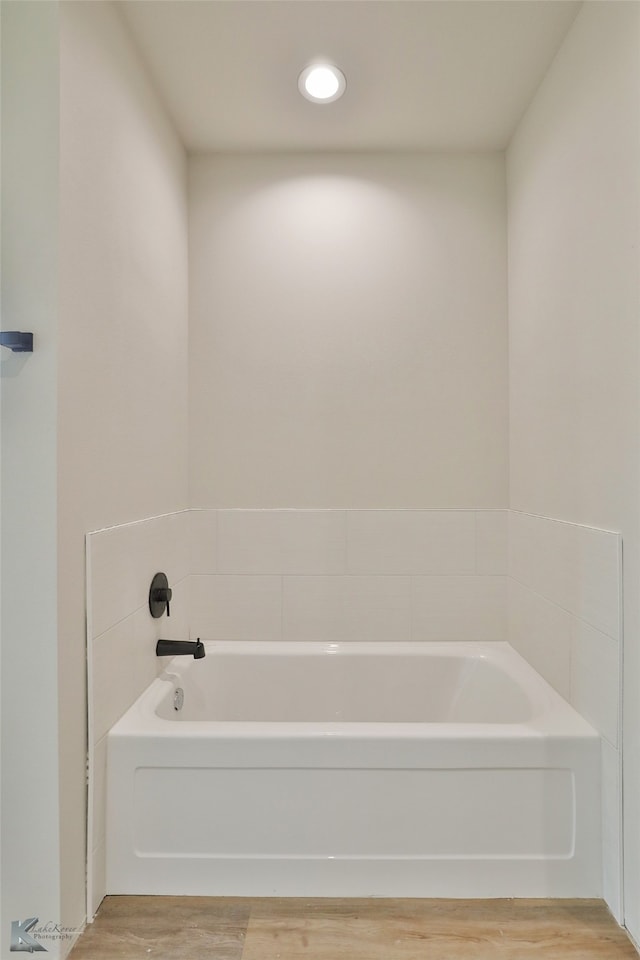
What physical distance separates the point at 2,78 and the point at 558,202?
5.14 feet

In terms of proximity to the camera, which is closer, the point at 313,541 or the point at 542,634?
the point at 542,634

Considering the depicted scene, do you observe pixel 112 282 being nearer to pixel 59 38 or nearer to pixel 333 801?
pixel 59 38

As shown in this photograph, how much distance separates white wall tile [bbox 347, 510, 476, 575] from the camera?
8.05ft

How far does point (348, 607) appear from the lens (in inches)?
96.7

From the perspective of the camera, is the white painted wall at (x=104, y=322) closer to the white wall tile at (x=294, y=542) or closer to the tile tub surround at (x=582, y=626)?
the white wall tile at (x=294, y=542)

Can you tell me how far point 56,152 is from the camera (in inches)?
55.2

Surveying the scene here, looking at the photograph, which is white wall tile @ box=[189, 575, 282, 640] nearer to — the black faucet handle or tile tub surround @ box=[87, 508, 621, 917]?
tile tub surround @ box=[87, 508, 621, 917]

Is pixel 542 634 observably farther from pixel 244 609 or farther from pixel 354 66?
pixel 354 66

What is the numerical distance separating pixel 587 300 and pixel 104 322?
4.39 ft

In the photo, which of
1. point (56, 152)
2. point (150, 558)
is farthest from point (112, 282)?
point (150, 558)

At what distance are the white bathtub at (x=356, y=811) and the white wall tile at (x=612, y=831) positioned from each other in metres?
0.03

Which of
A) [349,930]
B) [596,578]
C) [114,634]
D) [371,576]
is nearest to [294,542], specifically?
[371,576]

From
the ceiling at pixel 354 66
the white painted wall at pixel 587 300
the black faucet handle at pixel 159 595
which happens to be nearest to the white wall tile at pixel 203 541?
the black faucet handle at pixel 159 595

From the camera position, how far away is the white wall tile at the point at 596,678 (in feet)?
5.06
